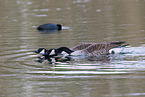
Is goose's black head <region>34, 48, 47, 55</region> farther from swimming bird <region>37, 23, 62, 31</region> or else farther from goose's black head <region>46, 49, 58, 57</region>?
swimming bird <region>37, 23, 62, 31</region>

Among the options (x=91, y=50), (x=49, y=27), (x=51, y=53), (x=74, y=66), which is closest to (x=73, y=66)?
(x=74, y=66)

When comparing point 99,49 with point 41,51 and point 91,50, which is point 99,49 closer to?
point 91,50

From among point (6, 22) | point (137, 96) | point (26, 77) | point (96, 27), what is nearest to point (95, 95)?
point (137, 96)

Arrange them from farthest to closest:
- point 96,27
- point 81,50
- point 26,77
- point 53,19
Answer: point 53,19
point 96,27
point 81,50
point 26,77

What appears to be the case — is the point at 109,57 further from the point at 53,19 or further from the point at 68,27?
the point at 53,19

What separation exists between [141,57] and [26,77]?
4687mm

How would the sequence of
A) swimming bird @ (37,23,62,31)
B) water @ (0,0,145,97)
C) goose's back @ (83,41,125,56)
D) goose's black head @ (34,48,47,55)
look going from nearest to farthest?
water @ (0,0,145,97), goose's back @ (83,41,125,56), goose's black head @ (34,48,47,55), swimming bird @ (37,23,62,31)

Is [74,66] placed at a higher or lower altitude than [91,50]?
lower

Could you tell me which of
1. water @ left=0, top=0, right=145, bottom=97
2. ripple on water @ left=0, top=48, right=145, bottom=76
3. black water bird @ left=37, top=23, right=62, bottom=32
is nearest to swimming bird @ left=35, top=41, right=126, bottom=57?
water @ left=0, top=0, right=145, bottom=97

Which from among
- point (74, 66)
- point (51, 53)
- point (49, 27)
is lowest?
point (74, 66)

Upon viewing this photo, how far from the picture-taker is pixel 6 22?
27703mm

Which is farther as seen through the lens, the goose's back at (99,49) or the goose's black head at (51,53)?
the goose's black head at (51,53)

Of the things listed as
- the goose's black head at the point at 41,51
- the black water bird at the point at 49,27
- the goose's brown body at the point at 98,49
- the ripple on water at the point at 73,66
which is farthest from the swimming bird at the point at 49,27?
the ripple on water at the point at 73,66

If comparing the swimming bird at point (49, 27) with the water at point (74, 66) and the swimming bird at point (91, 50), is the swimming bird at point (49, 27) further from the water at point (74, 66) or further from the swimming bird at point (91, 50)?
the swimming bird at point (91, 50)
